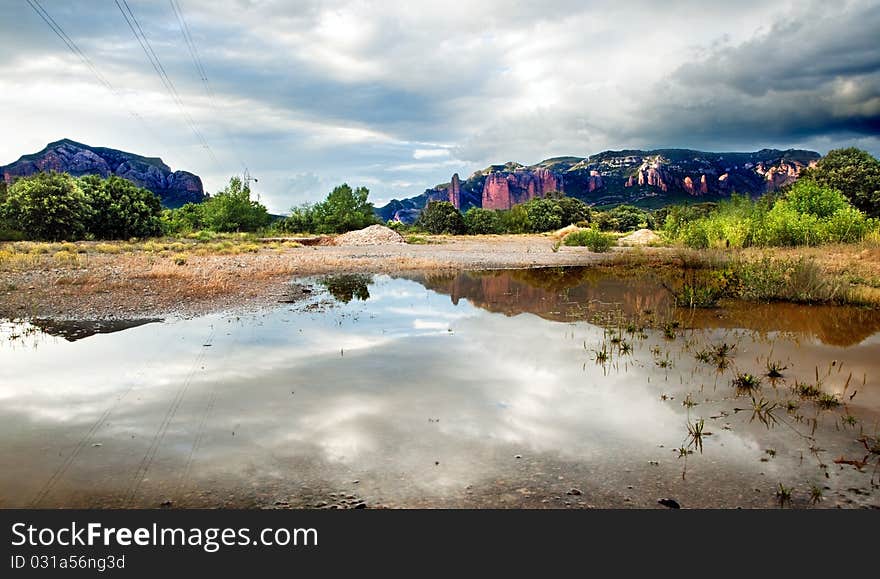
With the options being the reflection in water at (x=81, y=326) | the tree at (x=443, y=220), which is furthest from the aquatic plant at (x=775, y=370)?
the tree at (x=443, y=220)

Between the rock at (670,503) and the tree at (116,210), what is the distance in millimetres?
60118

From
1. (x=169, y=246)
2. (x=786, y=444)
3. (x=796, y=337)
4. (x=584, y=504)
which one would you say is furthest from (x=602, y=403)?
(x=169, y=246)

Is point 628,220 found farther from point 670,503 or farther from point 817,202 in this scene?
point 670,503

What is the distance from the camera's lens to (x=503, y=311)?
51.4ft

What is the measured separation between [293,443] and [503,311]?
33.8 feet

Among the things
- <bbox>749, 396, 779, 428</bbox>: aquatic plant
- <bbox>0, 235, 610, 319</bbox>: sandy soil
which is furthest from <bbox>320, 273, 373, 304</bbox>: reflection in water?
<bbox>749, 396, 779, 428</bbox>: aquatic plant

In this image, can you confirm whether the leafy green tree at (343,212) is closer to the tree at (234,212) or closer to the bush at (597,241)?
the tree at (234,212)

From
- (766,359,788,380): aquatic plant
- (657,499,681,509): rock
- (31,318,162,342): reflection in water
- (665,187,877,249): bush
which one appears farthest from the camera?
(665,187,877,249): bush

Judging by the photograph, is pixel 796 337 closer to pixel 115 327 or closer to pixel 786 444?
pixel 786 444

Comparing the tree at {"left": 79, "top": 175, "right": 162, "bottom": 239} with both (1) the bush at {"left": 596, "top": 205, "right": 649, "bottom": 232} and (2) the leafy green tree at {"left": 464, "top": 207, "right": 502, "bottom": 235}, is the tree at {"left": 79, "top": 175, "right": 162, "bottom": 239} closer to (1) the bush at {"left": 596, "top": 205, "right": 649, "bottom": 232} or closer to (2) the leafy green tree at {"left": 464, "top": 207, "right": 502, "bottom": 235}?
(2) the leafy green tree at {"left": 464, "top": 207, "right": 502, "bottom": 235}

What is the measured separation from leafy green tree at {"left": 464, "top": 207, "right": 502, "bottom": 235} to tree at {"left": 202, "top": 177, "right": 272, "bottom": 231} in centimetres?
3804

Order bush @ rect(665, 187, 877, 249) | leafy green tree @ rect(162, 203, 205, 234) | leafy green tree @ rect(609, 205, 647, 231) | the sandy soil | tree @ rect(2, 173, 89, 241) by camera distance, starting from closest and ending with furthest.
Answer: the sandy soil → bush @ rect(665, 187, 877, 249) → tree @ rect(2, 173, 89, 241) → leafy green tree @ rect(609, 205, 647, 231) → leafy green tree @ rect(162, 203, 205, 234)

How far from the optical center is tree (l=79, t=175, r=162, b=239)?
53.9 m

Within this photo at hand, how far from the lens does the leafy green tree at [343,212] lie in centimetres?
9519
